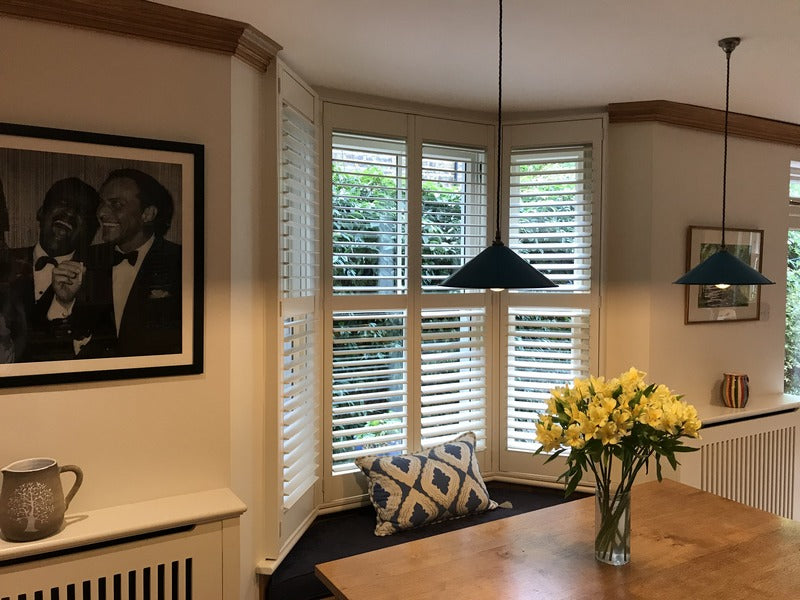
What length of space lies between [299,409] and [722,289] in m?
2.44

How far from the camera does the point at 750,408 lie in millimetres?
3443

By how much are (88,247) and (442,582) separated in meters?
1.48

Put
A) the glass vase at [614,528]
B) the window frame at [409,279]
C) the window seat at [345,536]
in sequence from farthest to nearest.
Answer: the window frame at [409,279]
the window seat at [345,536]
the glass vase at [614,528]

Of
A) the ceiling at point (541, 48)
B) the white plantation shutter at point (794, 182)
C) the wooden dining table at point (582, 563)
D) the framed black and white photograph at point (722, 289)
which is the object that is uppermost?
the ceiling at point (541, 48)

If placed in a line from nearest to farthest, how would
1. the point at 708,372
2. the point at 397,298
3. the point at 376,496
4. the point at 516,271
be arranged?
1. the point at 516,271
2. the point at 376,496
3. the point at 397,298
4. the point at 708,372

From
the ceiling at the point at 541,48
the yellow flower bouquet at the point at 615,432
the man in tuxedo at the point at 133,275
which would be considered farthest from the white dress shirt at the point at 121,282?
the yellow flower bouquet at the point at 615,432

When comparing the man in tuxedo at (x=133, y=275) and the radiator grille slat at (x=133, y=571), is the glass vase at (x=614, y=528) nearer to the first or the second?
the radiator grille slat at (x=133, y=571)

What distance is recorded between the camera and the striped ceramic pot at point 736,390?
3408 millimetres

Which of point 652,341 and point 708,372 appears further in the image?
point 708,372

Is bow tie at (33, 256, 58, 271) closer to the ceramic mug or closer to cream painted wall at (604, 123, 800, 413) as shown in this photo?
the ceramic mug

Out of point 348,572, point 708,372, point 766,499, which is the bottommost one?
point 766,499

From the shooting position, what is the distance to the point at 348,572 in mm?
1748

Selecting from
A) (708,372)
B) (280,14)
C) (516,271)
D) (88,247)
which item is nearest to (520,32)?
(280,14)

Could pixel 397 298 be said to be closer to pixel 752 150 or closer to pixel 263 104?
pixel 263 104
